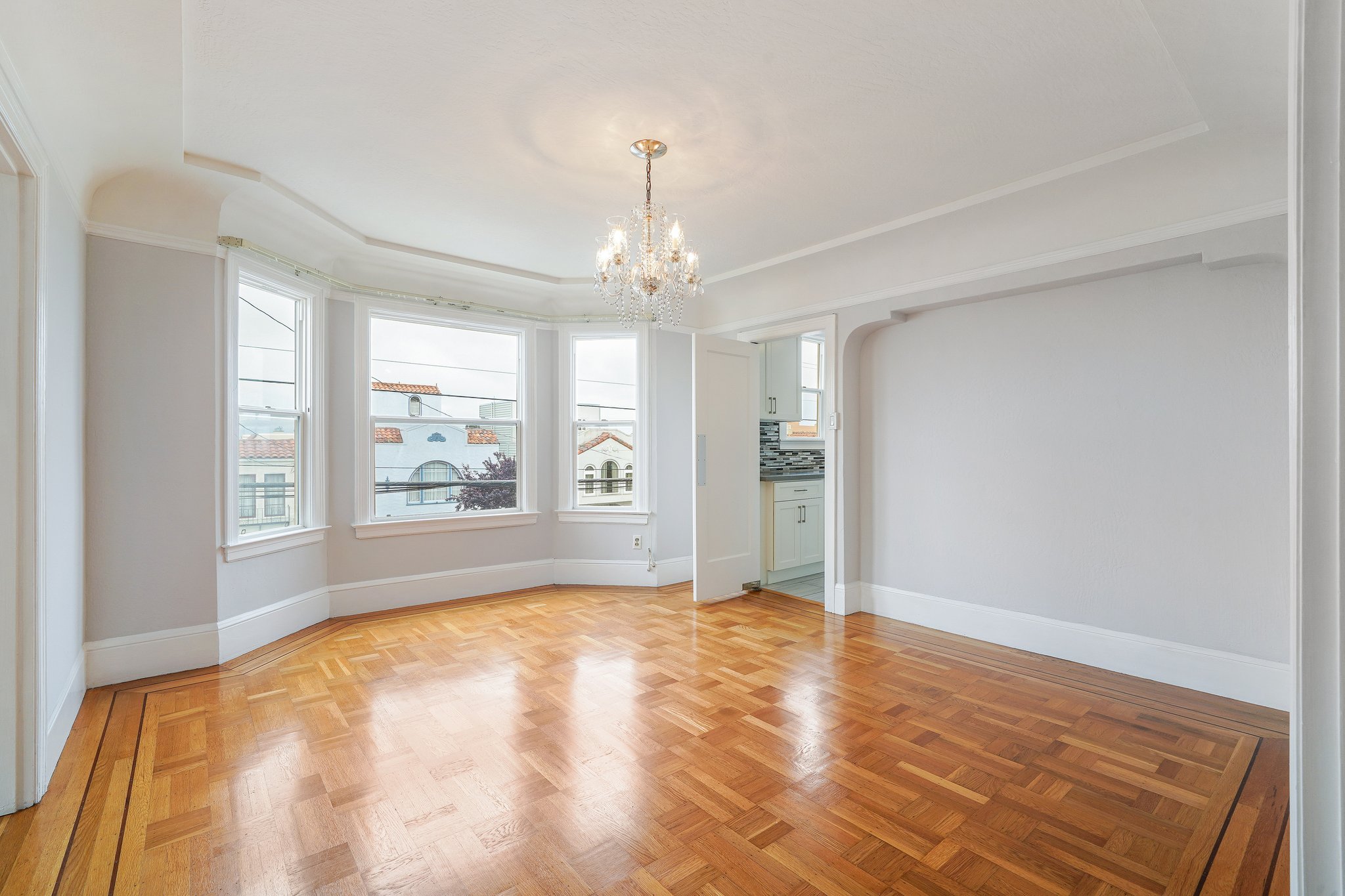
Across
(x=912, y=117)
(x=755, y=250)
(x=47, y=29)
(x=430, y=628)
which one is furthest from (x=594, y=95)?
(x=430, y=628)

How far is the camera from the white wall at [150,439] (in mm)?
3180

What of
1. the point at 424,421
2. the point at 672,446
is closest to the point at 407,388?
the point at 424,421

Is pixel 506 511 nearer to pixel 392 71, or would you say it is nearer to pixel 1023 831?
pixel 392 71

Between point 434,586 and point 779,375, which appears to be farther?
point 779,375

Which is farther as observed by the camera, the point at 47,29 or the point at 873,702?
the point at 873,702

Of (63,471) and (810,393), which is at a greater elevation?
(810,393)

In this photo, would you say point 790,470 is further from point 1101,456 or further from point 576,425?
point 1101,456

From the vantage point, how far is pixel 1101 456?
3514 millimetres

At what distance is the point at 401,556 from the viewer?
4.78 metres

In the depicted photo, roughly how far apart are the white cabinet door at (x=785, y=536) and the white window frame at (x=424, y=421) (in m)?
2.11

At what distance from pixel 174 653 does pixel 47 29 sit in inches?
112

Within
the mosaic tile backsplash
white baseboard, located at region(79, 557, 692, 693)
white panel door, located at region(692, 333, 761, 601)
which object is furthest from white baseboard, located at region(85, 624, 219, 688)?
the mosaic tile backsplash

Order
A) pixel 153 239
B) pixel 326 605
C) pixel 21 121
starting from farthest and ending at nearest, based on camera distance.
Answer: pixel 326 605, pixel 153 239, pixel 21 121

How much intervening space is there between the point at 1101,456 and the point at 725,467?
8.38ft
